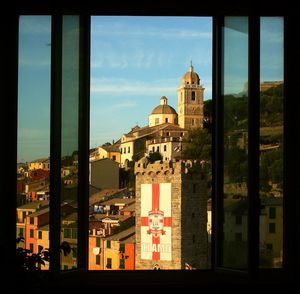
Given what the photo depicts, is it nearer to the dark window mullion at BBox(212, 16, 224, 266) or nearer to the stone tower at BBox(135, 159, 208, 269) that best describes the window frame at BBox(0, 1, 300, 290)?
the dark window mullion at BBox(212, 16, 224, 266)

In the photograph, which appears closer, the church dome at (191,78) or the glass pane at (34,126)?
the glass pane at (34,126)

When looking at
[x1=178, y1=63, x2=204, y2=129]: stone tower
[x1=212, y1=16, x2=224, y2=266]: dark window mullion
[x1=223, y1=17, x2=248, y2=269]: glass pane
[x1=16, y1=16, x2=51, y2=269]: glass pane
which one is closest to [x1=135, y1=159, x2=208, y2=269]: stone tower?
[x1=178, y1=63, x2=204, y2=129]: stone tower

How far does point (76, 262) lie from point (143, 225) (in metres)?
2.20

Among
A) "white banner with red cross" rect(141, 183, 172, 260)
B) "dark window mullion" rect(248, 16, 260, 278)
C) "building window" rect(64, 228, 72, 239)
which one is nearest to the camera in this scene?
"dark window mullion" rect(248, 16, 260, 278)

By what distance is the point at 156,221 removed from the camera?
6.72m

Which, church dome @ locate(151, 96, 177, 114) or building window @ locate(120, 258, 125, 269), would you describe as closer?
building window @ locate(120, 258, 125, 269)

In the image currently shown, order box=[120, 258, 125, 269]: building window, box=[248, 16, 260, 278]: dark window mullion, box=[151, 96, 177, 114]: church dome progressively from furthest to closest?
box=[151, 96, 177, 114]: church dome, box=[120, 258, 125, 269]: building window, box=[248, 16, 260, 278]: dark window mullion

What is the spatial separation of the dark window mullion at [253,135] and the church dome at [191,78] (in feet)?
2.76

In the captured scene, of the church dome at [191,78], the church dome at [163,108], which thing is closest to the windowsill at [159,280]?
the church dome at [191,78]

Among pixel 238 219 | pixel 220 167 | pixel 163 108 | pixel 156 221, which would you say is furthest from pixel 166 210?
pixel 238 219

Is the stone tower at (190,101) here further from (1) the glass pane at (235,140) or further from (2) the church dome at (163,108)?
(1) the glass pane at (235,140)

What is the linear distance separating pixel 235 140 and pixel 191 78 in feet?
3.50

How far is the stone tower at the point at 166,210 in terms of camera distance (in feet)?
18.1

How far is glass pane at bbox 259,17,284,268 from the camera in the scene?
4.23m
